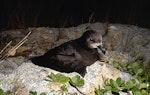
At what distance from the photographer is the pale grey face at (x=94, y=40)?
3.80m

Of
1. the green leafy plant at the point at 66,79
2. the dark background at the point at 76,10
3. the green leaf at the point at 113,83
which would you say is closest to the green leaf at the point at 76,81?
the green leafy plant at the point at 66,79

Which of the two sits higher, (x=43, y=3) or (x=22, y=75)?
(x=43, y=3)

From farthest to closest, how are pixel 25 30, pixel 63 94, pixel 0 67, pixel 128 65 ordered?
1. pixel 25 30
2. pixel 128 65
3. pixel 0 67
4. pixel 63 94

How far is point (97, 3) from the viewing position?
8.02 meters

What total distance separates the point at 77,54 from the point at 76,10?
4191 mm

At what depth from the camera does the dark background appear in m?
7.13

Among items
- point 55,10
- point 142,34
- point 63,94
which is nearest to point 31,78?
point 63,94

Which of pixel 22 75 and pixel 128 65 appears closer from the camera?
pixel 22 75

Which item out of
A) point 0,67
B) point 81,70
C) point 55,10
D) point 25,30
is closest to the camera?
point 81,70

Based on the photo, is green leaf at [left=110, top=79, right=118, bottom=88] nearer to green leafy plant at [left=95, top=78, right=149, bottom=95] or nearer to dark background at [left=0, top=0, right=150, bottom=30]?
Result: green leafy plant at [left=95, top=78, right=149, bottom=95]

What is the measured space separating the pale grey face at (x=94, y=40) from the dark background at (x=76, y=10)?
2955 mm

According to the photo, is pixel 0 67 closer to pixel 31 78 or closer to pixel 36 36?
pixel 31 78

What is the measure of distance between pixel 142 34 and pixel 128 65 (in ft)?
3.81

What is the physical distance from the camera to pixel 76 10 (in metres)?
7.95
